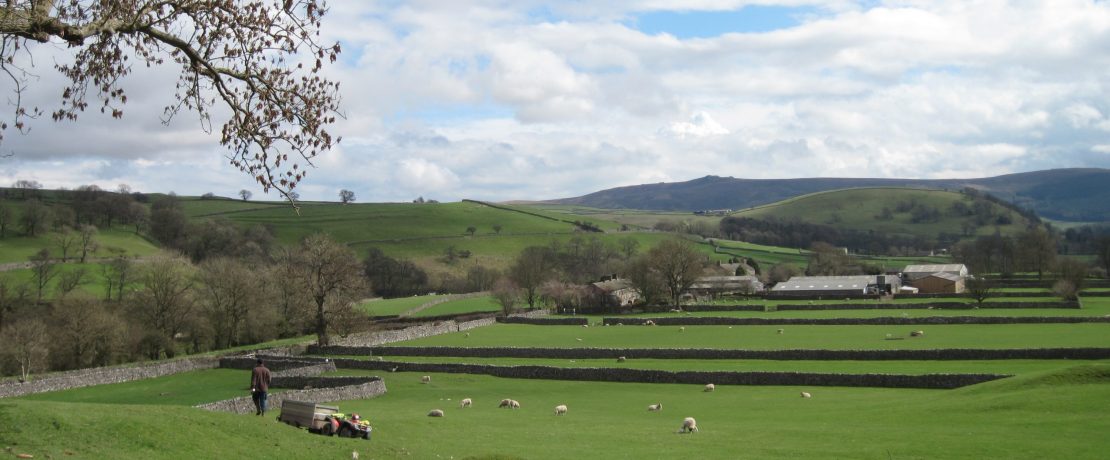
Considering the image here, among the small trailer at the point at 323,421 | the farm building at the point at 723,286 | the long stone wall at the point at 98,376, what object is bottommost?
the long stone wall at the point at 98,376

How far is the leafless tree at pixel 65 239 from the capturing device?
109994mm

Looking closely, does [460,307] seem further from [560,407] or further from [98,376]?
[560,407]

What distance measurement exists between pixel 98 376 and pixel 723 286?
A: 8790cm

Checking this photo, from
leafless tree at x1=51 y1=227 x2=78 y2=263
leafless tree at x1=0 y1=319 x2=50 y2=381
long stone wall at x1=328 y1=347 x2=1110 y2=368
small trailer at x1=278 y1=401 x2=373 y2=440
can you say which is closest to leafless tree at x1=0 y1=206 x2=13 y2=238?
leafless tree at x1=51 y1=227 x2=78 y2=263

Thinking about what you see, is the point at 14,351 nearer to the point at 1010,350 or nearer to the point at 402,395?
the point at 402,395

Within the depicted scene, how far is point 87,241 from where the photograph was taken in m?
113

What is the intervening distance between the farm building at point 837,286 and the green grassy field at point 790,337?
38.3 m

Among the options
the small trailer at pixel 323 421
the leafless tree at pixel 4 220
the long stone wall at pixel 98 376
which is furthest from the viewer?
the leafless tree at pixel 4 220

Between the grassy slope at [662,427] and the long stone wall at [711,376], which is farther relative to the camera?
the long stone wall at [711,376]

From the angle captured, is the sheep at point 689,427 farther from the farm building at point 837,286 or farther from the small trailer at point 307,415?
the farm building at point 837,286

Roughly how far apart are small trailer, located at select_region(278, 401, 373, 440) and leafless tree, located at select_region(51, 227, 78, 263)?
99547 mm

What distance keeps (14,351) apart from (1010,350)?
62709mm

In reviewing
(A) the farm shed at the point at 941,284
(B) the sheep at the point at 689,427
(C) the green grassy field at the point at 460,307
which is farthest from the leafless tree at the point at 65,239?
(A) the farm shed at the point at 941,284

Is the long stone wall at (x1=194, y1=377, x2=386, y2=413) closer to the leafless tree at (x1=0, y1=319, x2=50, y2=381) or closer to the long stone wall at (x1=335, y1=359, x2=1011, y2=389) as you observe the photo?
the long stone wall at (x1=335, y1=359, x2=1011, y2=389)
